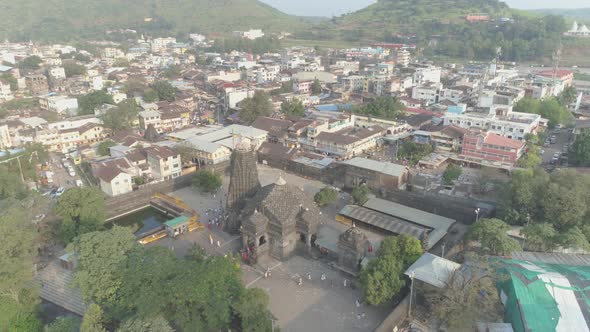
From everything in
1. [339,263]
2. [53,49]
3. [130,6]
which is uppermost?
[130,6]

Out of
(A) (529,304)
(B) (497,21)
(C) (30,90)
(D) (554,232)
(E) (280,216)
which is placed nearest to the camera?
(A) (529,304)

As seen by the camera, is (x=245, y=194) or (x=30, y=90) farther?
(x=30, y=90)

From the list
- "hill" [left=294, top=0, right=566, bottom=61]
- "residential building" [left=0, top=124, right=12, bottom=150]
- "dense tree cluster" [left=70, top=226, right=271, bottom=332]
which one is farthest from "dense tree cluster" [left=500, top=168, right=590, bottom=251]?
"hill" [left=294, top=0, right=566, bottom=61]

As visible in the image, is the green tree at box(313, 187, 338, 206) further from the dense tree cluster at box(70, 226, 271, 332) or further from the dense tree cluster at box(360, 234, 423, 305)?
the dense tree cluster at box(70, 226, 271, 332)

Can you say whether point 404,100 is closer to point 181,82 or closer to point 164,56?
point 181,82

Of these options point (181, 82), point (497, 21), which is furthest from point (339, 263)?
point (497, 21)

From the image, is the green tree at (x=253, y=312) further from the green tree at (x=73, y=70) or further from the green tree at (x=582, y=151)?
the green tree at (x=73, y=70)

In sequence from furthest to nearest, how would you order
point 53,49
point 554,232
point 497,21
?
point 497,21 < point 53,49 < point 554,232

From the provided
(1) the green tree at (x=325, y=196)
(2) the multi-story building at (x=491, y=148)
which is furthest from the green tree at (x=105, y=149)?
(2) the multi-story building at (x=491, y=148)
